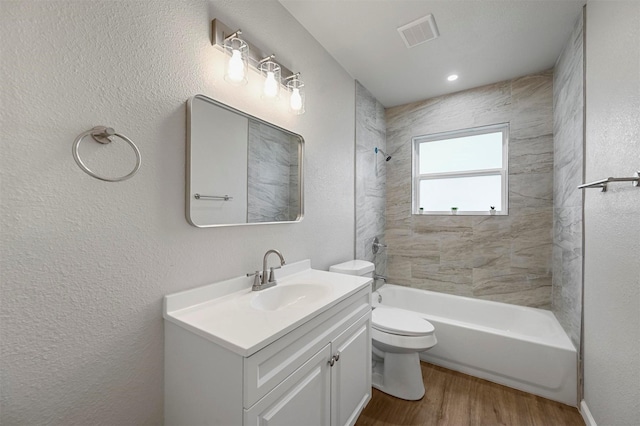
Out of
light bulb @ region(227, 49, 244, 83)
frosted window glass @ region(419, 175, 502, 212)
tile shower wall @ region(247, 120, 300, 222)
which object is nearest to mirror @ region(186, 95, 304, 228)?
tile shower wall @ region(247, 120, 300, 222)

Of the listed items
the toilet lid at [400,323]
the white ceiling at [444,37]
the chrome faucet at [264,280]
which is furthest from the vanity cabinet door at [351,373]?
the white ceiling at [444,37]

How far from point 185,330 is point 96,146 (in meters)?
0.71

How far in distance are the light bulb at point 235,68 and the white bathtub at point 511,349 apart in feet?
7.15

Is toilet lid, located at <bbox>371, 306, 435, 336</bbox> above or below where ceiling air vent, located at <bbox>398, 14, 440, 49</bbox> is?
below

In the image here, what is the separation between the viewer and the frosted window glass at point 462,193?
255cm

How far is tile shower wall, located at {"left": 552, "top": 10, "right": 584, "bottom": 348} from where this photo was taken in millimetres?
1637

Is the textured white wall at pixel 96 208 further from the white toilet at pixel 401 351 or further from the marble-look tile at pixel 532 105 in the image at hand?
the marble-look tile at pixel 532 105

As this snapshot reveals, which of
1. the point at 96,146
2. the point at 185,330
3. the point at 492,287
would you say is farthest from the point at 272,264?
the point at 492,287

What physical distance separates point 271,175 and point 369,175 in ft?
4.60

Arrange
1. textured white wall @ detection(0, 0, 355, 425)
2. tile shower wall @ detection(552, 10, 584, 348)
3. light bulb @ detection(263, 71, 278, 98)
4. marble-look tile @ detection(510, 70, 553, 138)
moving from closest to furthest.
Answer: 1. textured white wall @ detection(0, 0, 355, 425)
2. light bulb @ detection(263, 71, 278, 98)
3. tile shower wall @ detection(552, 10, 584, 348)
4. marble-look tile @ detection(510, 70, 553, 138)

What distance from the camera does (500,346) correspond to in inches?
73.2

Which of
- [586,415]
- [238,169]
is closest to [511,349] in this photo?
[586,415]

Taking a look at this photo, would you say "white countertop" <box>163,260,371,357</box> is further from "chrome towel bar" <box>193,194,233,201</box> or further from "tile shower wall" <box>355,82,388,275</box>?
"tile shower wall" <box>355,82,388,275</box>

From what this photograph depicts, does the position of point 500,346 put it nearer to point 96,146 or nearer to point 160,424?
point 160,424
